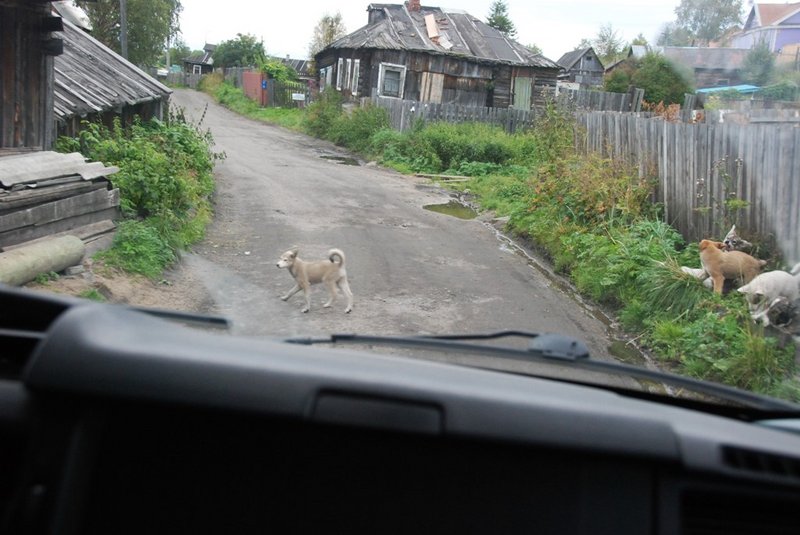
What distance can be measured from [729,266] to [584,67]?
54288mm

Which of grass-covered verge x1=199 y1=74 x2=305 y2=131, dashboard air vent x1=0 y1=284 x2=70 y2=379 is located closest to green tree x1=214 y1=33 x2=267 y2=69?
grass-covered verge x1=199 y1=74 x2=305 y2=131

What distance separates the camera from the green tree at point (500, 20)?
62384 millimetres

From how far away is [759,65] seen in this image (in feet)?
101

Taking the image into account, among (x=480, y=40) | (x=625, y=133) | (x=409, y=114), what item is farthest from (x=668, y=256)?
(x=480, y=40)

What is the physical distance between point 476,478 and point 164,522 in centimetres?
53

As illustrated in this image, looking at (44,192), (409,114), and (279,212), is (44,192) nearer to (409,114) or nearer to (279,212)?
(279,212)

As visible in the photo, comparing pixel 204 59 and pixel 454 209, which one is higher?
pixel 204 59

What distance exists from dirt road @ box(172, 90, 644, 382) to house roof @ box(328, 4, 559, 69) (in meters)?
14.9

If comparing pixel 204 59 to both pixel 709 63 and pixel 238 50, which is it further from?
pixel 709 63

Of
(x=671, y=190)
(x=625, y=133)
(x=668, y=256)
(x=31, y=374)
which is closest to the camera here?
(x=31, y=374)

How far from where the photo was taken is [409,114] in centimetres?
2634

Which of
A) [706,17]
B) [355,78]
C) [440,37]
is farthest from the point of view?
[706,17]

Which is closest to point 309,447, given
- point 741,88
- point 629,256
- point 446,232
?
point 629,256

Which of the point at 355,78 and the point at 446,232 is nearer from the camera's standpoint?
the point at 446,232
